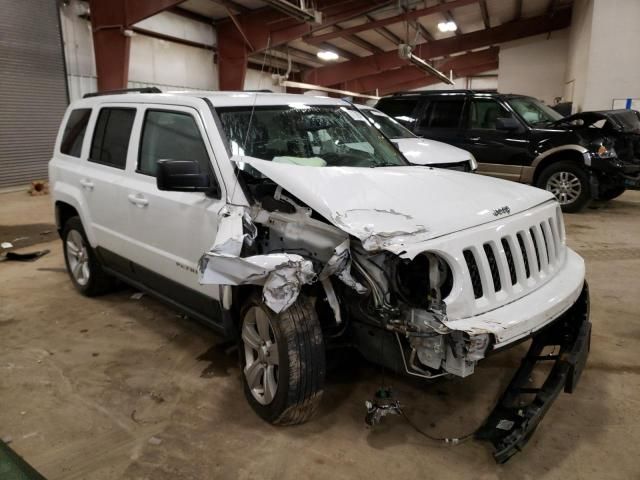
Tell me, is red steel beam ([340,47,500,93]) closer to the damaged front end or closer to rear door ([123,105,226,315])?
rear door ([123,105,226,315])

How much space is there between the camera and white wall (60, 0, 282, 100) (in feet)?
35.9

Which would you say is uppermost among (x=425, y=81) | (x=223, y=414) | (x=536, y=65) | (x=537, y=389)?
(x=425, y=81)

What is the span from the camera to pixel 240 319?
2.60 meters

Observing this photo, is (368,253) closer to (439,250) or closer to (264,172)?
(439,250)

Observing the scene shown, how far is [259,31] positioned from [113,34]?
4.10 m

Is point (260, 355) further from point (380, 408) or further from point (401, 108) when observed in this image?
point (401, 108)

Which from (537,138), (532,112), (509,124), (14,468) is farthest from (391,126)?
(14,468)

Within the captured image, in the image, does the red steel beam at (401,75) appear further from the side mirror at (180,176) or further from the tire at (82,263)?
the side mirror at (180,176)

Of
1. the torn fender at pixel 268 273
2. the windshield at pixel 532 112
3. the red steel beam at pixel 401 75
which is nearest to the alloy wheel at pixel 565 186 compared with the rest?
the windshield at pixel 532 112

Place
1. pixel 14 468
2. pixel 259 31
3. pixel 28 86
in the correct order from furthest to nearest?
pixel 259 31 → pixel 28 86 → pixel 14 468

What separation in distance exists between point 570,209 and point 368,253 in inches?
260

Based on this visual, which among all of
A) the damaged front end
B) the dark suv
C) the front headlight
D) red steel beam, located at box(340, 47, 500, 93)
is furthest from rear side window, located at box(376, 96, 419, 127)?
red steel beam, located at box(340, 47, 500, 93)

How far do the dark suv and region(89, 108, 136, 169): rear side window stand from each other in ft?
18.7

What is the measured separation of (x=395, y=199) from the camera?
2.41m
